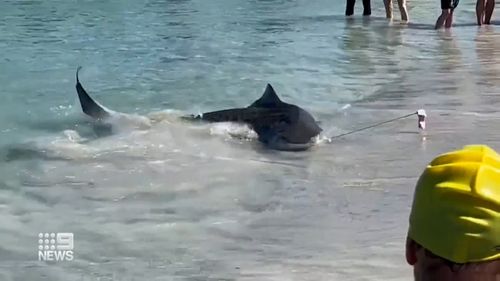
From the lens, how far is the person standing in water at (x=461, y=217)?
1.58 metres

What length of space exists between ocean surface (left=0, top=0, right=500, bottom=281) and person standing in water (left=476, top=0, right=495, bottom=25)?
1.94 ft

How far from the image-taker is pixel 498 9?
18.3 meters

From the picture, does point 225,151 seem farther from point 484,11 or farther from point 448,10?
point 484,11

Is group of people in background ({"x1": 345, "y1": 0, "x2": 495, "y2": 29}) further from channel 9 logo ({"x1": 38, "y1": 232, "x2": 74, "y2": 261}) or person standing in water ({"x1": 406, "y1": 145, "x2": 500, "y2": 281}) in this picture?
person standing in water ({"x1": 406, "y1": 145, "x2": 500, "y2": 281})

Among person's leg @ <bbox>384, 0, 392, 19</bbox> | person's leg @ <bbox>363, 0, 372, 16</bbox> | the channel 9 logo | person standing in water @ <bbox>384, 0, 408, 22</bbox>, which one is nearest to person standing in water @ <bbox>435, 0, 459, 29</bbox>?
person standing in water @ <bbox>384, 0, 408, 22</bbox>

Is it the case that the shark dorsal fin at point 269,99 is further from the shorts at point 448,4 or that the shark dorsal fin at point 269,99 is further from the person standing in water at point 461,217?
the shorts at point 448,4

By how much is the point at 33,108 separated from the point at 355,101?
11.2ft

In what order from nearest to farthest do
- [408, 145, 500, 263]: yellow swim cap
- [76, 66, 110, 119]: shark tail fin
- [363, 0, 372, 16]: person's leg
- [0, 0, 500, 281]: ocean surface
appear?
[408, 145, 500, 263]: yellow swim cap
[0, 0, 500, 281]: ocean surface
[76, 66, 110, 119]: shark tail fin
[363, 0, 372, 16]: person's leg

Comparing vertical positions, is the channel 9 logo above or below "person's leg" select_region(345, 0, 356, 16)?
above

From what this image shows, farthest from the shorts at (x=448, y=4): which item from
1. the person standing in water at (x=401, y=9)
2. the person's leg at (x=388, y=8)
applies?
the person's leg at (x=388, y=8)

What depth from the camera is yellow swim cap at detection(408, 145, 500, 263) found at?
5.16ft

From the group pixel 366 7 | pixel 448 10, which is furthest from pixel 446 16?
pixel 366 7

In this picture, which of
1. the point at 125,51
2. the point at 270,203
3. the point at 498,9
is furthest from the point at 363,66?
the point at 498,9

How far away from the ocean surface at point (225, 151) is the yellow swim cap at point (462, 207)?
8.33 ft
